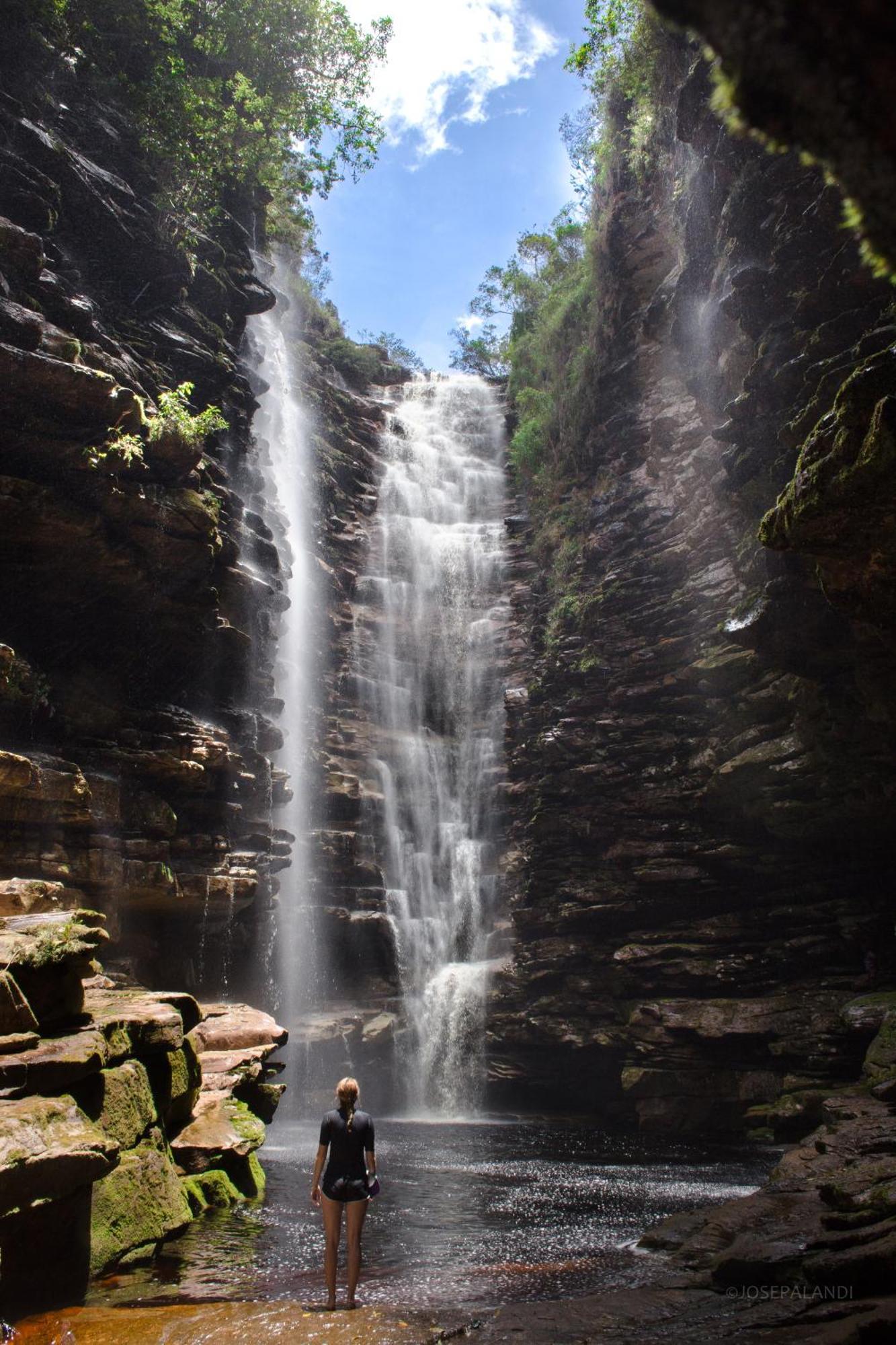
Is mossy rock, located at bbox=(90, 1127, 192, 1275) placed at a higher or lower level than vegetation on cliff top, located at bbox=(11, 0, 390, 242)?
lower

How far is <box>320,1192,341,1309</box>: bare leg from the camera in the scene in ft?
19.1

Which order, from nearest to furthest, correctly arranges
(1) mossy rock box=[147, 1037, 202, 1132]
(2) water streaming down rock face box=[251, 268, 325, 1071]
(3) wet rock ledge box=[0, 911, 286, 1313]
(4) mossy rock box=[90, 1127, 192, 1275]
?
(3) wet rock ledge box=[0, 911, 286, 1313]
(4) mossy rock box=[90, 1127, 192, 1275]
(1) mossy rock box=[147, 1037, 202, 1132]
(2) water streaming down rock face box=[251, 268, 325, 1071]

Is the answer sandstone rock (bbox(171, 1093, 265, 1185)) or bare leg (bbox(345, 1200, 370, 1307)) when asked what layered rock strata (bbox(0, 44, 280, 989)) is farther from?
bare leg (bbox(345, 1200, 370, 1307))

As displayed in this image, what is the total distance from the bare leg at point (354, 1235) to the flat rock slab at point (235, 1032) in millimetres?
6543

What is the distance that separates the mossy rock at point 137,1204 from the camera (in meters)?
6.48

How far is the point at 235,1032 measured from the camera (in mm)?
12758

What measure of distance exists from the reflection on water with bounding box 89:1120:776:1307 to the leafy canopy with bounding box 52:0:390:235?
76.3 ft

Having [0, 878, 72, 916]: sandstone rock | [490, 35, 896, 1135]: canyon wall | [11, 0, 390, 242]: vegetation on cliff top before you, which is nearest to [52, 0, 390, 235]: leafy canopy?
[11, 0, 390, 242]: vegetation on cliff top

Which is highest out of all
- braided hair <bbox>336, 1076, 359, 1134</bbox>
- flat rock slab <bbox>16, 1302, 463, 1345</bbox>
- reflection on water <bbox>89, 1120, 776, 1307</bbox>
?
braided hair <bbox>336, 1076, 359, 1134</bbox>

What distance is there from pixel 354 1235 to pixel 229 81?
92.5 feet

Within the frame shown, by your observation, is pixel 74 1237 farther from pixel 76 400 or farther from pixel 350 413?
pixel 350 413

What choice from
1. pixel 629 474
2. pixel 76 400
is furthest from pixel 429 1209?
pixel 629 474

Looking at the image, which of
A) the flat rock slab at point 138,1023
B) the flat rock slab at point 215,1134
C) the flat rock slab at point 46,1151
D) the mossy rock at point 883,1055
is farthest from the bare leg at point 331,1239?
the mossy rock at point 883,1055

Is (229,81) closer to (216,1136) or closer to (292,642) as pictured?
(292,642)
